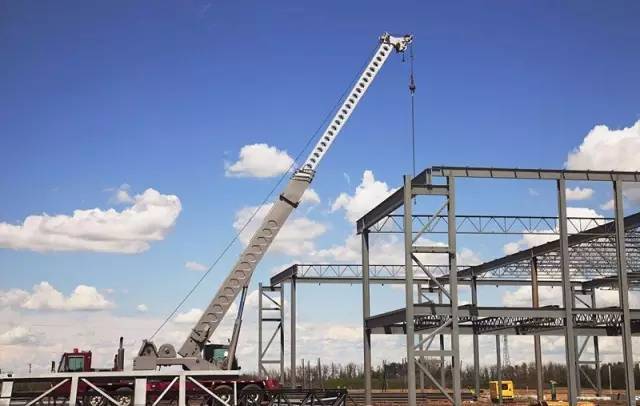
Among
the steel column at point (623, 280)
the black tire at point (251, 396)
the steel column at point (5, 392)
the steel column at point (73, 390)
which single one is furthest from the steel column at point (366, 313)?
the steel column at point (5, 392)

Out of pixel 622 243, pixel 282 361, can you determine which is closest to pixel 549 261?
pixel 622 243

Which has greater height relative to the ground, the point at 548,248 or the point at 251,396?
the point at 548,248

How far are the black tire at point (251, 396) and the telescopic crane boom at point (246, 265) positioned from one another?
1587mm

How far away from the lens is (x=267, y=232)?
113ft

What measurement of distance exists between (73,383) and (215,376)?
579 cm

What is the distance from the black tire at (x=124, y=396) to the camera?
31.8 metres

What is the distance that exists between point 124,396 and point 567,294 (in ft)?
68.4

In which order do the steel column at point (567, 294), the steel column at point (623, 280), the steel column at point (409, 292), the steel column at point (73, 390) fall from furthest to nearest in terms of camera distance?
the steel column at point (623, 280) < the steel column at point (567, 294) < the steel column at point (409, 292) < the steel column at point (73, 390)

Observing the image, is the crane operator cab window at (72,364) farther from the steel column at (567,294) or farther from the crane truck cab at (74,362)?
the steel column at (567,294)

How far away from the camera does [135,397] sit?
27984mm

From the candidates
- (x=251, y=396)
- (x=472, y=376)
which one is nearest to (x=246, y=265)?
(x=251, y=396)

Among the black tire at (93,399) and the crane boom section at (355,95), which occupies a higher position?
the crane boom section at (355,95)

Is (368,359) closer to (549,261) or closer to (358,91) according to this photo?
(358,91)

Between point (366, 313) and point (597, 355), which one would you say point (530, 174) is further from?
point (597, 355)
